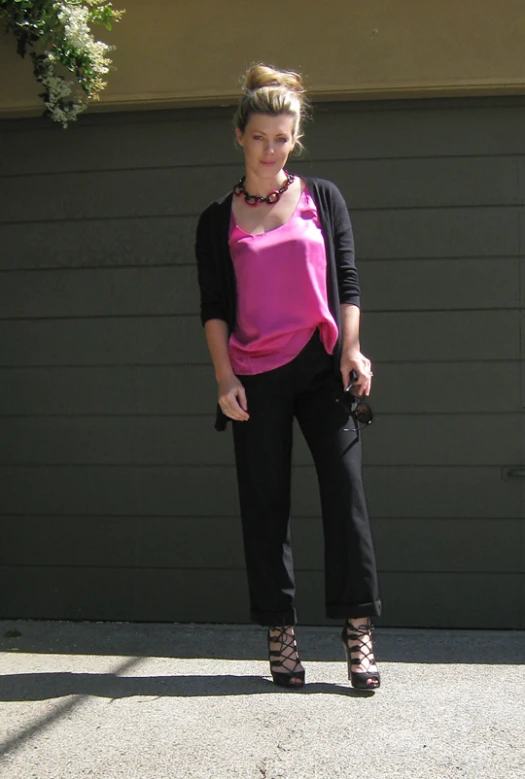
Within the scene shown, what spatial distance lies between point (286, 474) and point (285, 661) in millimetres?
589

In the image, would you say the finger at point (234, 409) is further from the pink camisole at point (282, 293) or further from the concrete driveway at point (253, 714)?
the concrete driveway at point (253, 714)

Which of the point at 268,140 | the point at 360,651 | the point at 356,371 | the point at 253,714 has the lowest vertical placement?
the point at 253,714

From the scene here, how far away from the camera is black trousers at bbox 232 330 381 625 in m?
3.11

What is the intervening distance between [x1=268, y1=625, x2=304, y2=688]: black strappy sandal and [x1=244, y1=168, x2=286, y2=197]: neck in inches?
55.0

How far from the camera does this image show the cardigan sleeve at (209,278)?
3266mm

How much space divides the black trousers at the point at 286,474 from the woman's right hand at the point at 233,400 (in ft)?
0.19

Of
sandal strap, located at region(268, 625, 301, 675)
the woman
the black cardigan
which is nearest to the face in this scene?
the woman

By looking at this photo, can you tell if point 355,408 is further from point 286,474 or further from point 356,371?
point 286,474

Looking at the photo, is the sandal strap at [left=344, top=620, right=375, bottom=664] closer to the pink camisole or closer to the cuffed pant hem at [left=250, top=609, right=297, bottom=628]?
the cuffed pant hem at [left=250, top=609, right=297, bottom=628]

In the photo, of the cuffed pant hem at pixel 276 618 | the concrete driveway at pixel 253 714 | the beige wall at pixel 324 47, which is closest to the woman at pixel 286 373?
the cuffed pant hem at pixel 276 618

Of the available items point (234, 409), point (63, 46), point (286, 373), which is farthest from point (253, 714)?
point (63, 46)

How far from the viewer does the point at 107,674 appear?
140 inches

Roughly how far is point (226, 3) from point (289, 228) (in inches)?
69.7

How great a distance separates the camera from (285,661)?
3.15 metres
